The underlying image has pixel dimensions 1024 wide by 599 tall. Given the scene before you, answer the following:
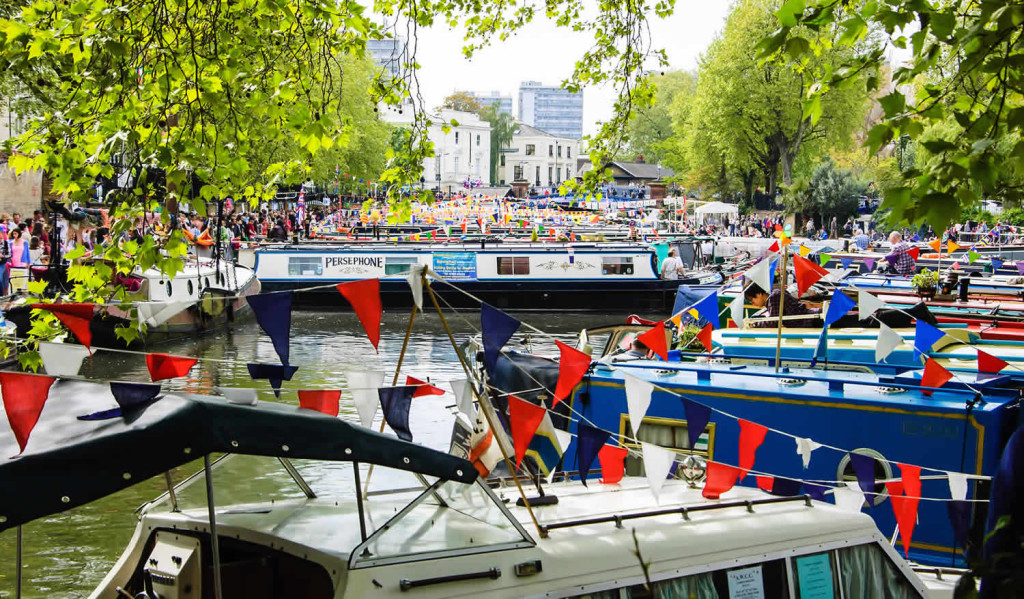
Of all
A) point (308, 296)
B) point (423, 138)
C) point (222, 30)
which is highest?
point (222, 30)

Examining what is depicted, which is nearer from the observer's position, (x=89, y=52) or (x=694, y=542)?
(x=694, y=542)

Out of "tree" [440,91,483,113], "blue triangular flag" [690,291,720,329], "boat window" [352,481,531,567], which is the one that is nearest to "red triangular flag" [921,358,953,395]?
"blue triangular flag" [690,291,720,329]

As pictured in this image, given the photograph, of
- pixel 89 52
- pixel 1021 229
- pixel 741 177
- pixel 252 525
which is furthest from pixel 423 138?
pixel 741 177

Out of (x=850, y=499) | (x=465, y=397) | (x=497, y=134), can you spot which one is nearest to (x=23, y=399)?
(x=465, y=397)

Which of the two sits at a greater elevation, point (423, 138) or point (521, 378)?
point (423, 138)

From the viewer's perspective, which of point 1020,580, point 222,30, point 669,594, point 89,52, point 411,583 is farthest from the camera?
point 222,30

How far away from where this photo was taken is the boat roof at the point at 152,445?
3885 mm

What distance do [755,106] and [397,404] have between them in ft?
182

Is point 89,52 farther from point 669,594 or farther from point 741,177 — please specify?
point 741,177

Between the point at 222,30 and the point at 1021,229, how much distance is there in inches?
1619

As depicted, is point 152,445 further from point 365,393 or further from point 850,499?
point 850,499

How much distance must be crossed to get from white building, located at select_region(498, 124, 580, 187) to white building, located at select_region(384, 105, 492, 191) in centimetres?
1599

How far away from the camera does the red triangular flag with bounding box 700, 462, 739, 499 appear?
5816mm

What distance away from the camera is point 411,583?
13.8 ft
